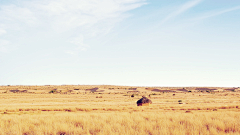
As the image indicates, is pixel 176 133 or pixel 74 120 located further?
pixel 74 120

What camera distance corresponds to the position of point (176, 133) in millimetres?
8711

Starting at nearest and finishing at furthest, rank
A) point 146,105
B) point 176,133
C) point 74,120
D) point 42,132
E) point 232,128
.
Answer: point 176,133 < point 42,132 < point 232,128 < point 74,120 < point 146,105

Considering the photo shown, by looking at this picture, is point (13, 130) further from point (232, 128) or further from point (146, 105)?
point (146, 105)

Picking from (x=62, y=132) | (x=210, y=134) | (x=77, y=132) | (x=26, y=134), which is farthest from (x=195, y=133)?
(x=26, y=134)

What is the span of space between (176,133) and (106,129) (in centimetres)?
310

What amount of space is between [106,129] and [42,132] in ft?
9.24

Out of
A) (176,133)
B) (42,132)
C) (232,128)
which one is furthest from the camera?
(232,128)

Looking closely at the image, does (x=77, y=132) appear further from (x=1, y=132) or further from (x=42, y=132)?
(x=1, y=132)

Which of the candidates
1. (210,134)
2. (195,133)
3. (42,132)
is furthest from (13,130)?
(210,134)

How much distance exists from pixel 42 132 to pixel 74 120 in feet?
10.7

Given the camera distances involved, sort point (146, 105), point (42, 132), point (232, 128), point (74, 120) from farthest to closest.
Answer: point (146, 105), point (74, 120), point (232, 128), point (42, 132)

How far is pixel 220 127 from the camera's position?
10.6 m

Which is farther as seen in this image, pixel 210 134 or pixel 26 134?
pixel 26 134

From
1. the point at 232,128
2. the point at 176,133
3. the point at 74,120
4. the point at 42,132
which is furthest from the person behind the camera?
the point at 74,120
